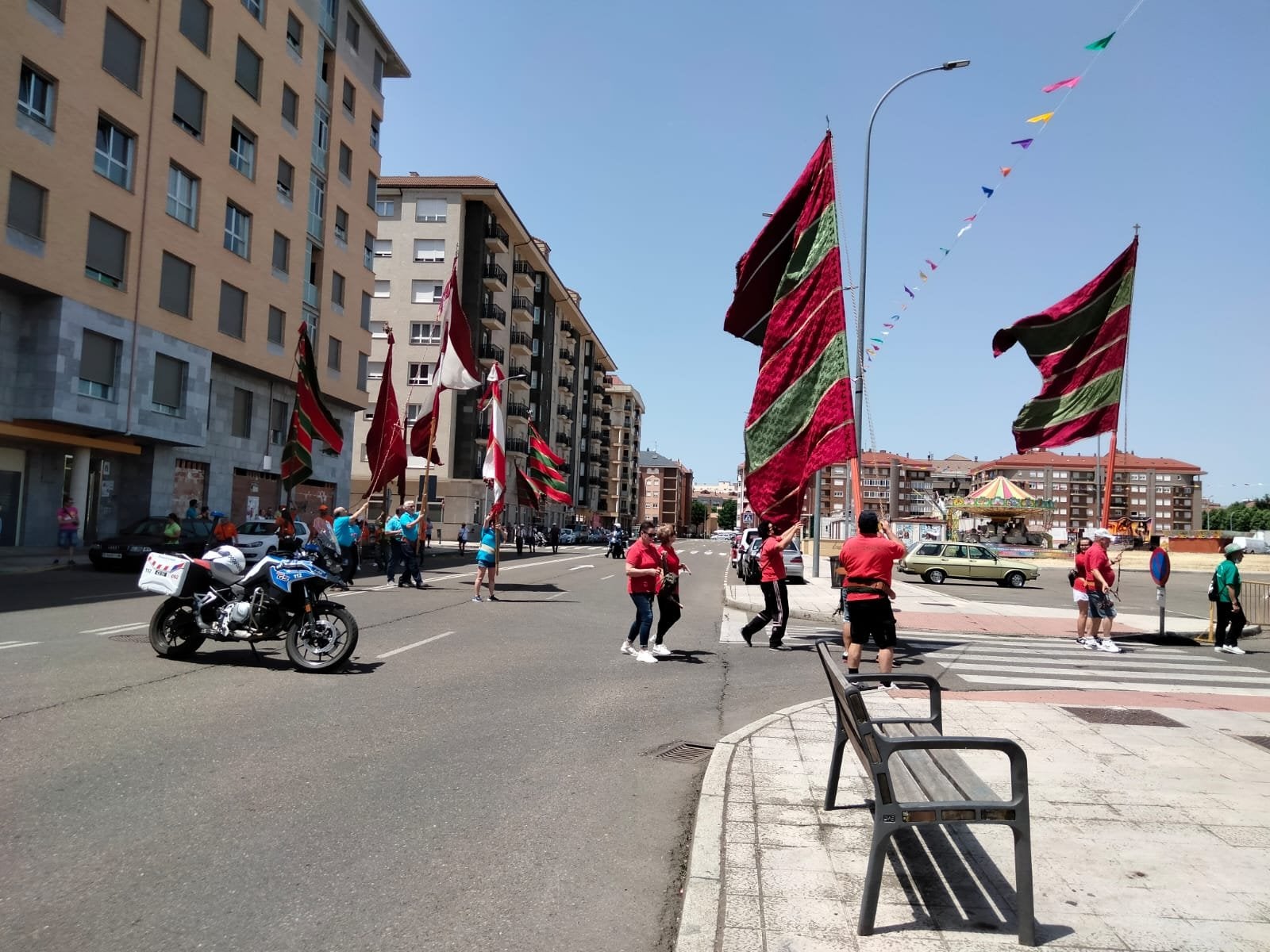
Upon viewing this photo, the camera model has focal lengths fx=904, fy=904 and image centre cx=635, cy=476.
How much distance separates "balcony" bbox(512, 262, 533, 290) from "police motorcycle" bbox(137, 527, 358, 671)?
60.6 metres

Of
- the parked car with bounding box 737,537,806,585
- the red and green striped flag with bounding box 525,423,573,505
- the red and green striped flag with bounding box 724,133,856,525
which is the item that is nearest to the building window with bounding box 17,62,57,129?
the red and green striped flag with bounding box 525,423,573,505

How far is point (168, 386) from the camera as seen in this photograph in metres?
26.7

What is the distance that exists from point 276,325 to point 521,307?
3561 centimetres

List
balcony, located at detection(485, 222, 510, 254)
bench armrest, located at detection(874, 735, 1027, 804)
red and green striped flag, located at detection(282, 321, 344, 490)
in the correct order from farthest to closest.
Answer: balcony, located at detection(485, 222, 510, 254)
red and green striped flag, located at detection(282, 321, 344, 490)
bench armrest, located at detection(874, 735, 1027, 804)

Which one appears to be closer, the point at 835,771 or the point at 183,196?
the point at 835,771

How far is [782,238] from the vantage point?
412 inches

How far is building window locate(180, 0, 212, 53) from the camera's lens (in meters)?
26.8

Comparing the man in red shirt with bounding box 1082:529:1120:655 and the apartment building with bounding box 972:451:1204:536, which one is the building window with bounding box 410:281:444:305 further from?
the apartment building with bounding box 972:451:1204:536

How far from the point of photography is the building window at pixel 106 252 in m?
23.4

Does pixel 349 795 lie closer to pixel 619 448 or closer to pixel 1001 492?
pixel 1001 492

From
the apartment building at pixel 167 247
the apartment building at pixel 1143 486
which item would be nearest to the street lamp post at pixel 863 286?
the apartment building at pixel 167 247

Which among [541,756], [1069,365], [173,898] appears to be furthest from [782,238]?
[173,898]

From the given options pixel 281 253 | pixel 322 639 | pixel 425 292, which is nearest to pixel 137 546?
pixel 322 639

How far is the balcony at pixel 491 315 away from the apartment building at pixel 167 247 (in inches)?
844
